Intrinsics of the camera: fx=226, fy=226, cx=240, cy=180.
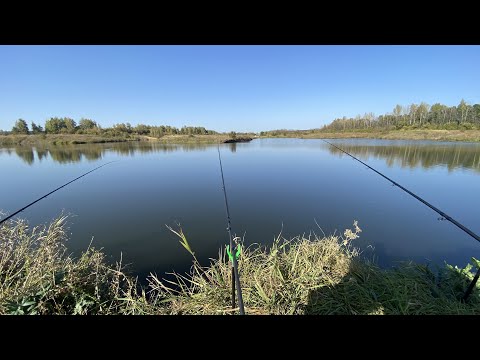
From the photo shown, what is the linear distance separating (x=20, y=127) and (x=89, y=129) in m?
12.7

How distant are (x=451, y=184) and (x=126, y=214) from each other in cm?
1336

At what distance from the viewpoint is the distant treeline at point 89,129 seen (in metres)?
45.6

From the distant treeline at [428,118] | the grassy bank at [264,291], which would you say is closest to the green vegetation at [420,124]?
the distant treeline at [428,118]

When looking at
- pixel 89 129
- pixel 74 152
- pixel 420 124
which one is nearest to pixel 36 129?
pixel 89 129

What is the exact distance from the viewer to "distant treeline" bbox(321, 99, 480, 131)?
44531 mm

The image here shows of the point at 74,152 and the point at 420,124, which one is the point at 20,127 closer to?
the point at 74,152

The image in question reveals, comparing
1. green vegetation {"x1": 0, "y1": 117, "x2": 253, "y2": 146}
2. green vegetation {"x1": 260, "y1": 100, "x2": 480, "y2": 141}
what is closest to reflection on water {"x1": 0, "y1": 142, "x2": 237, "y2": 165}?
green vegetation {"x1": 0, "y1": 117, "x2": 253, "y2": 146}

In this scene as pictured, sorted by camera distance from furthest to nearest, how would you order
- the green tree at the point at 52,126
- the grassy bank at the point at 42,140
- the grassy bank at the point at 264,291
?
the green tree at the point at 52,126 < the grassy bank at the point at 42,140 < the grassy bank at the point at 264,291

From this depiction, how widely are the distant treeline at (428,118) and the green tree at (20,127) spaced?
76.2 m

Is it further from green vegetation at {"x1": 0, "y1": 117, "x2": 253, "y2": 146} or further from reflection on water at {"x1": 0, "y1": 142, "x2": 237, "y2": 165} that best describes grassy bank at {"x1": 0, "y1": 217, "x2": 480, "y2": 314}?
green vegetation at {"x1": 0, "y1": 117, "x2": 253, "y2": 146}

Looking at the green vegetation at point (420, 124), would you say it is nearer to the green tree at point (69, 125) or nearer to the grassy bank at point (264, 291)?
the grassy bank at point (264, 291)

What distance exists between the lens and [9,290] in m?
2.43
